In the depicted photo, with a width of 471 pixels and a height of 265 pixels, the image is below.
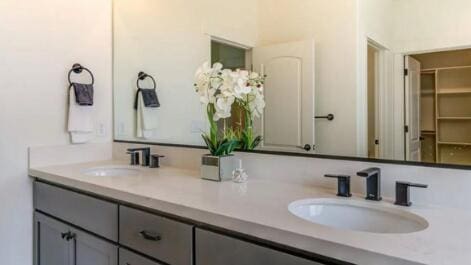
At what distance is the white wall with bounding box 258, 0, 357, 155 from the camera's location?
1.42 m

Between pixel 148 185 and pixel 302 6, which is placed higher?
pixel 302 6

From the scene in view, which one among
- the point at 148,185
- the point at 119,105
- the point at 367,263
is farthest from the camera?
the point at 119,105

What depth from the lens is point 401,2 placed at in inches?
50.9

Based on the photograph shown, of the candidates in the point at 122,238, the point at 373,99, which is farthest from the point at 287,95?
the point at 122,238

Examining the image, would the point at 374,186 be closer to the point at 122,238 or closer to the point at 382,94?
the point at 382,94

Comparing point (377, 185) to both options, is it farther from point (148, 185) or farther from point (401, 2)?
point (148, 185)

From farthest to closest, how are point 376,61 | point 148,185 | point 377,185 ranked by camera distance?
point 148,185, point 376,61, point 377,185

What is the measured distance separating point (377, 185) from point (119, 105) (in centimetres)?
182

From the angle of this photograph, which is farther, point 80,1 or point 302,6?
point 80,1

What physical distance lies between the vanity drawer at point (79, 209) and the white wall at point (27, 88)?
14cm

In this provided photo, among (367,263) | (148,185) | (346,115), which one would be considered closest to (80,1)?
(148,185)

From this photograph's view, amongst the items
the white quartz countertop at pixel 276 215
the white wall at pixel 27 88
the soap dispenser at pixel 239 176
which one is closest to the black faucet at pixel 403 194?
the white quartz countertop at pixel 276 215

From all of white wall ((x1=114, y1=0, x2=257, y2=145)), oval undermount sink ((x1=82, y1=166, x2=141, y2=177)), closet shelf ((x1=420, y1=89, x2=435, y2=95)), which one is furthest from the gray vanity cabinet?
closet shelf ((x1=420, y1=89, x2=435, y2=95))

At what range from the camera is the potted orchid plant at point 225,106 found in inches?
61.8
